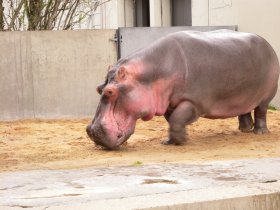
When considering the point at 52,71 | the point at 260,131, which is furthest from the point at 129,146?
the point at 52,71

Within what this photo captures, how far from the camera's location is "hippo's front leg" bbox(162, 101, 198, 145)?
7.45m

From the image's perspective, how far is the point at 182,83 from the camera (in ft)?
24.6

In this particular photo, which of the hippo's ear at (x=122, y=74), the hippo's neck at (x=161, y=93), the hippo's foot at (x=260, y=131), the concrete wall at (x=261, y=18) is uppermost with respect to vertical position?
the concrete wall at (x=261, y=18)

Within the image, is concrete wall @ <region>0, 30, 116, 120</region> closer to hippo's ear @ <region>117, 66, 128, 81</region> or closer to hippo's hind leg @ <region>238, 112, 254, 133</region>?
hippo's hind leg @ <region>238, 112, 254, 133</region>

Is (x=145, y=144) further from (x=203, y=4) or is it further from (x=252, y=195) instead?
(x=203, y=4)

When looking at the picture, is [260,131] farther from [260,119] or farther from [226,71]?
[226,71]

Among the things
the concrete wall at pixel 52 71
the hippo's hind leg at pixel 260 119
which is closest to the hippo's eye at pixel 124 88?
the hippo's hind leg at pixel 260 119

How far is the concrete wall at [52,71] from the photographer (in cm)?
1134

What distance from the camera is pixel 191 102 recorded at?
7.52 m

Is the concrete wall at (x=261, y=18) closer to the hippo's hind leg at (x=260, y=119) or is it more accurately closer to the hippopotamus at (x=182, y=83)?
the hippo's hind leg at (x=260, y=119)

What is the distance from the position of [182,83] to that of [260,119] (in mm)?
1706

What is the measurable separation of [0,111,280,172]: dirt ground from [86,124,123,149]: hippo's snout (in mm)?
90

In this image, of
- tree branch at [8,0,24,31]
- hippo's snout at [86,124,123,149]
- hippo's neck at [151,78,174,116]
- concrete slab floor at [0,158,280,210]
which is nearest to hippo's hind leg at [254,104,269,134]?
hippo's neck at [151,78,174,116]

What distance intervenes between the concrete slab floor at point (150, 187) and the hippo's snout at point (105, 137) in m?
1.41
